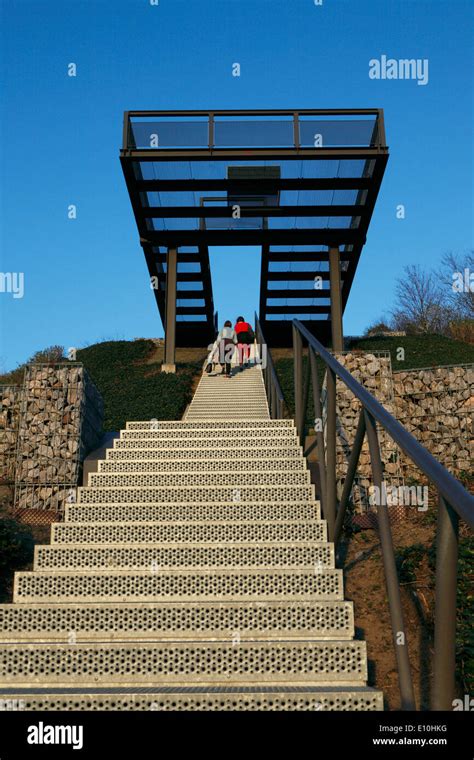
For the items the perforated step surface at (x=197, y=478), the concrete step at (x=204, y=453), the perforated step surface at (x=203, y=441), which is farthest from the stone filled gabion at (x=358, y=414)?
the perforated step surface at (x=197, y=478)

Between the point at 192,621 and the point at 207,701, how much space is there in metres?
0.76

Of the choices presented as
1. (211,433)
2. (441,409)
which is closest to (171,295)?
(441,409)

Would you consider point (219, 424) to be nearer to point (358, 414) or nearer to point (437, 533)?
point (358, 414)

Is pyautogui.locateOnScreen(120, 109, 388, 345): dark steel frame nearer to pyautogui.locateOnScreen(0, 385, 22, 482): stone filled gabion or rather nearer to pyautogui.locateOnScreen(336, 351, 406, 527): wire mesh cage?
pyautogui.locateOnScreen(336, 351, 406, 527): wire mesh cage

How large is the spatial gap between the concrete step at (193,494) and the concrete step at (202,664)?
184 cm

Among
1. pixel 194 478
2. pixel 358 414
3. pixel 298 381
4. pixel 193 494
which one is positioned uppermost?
pixel 298 381

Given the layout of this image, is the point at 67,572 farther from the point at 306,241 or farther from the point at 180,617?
the point at 306,241

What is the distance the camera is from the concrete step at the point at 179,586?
3.90 metres

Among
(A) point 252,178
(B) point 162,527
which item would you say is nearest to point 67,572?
(B) point 162,527

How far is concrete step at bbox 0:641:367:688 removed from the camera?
3203mm

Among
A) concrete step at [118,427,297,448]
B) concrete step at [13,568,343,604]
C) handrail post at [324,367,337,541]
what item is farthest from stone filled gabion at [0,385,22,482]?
handrail post at [324,367,337,541]

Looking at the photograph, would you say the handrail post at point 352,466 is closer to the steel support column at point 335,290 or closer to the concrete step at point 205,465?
the concrete step at point 205,465

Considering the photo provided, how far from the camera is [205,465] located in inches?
227

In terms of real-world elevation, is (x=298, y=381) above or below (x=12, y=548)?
above
